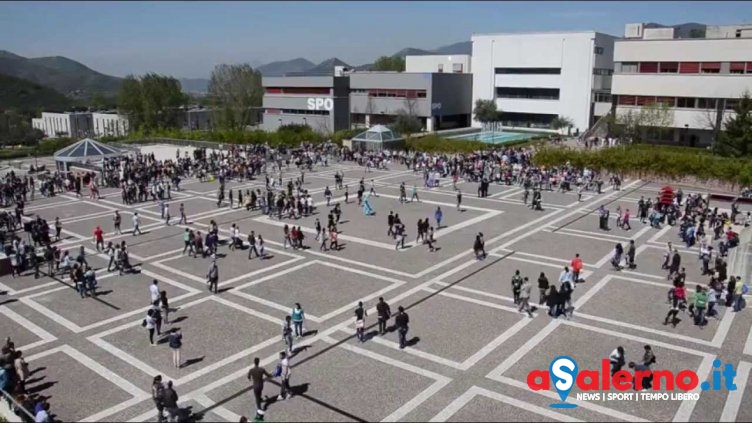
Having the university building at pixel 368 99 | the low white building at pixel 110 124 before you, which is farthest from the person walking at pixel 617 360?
the low white building at pixel 110 124

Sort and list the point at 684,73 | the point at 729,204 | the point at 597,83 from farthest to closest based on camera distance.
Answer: the point at 597,83 < the point at 684,73 < the point at 729,204

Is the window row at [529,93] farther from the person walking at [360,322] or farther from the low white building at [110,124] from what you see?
the low white building at [110,124]

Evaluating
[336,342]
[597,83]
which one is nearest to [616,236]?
[336,342]

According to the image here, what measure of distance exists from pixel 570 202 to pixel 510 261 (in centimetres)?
1306

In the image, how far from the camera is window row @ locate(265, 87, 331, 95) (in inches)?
3216

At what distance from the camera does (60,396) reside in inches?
531

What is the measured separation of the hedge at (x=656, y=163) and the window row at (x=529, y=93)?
29.2 metres

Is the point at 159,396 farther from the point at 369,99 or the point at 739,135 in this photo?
the point at 369,99

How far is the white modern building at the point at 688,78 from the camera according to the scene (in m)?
50.8

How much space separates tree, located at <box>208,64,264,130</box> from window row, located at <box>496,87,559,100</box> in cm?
3927

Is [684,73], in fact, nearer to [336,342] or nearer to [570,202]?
[570,202]

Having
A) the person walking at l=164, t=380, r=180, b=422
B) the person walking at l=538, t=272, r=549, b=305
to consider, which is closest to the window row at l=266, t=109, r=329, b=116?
the person walking at l=538, t=272, r=549, b=305

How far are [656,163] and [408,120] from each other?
1374 inches

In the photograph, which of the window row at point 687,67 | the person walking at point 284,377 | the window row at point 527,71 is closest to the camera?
the person walking at point 284,377
